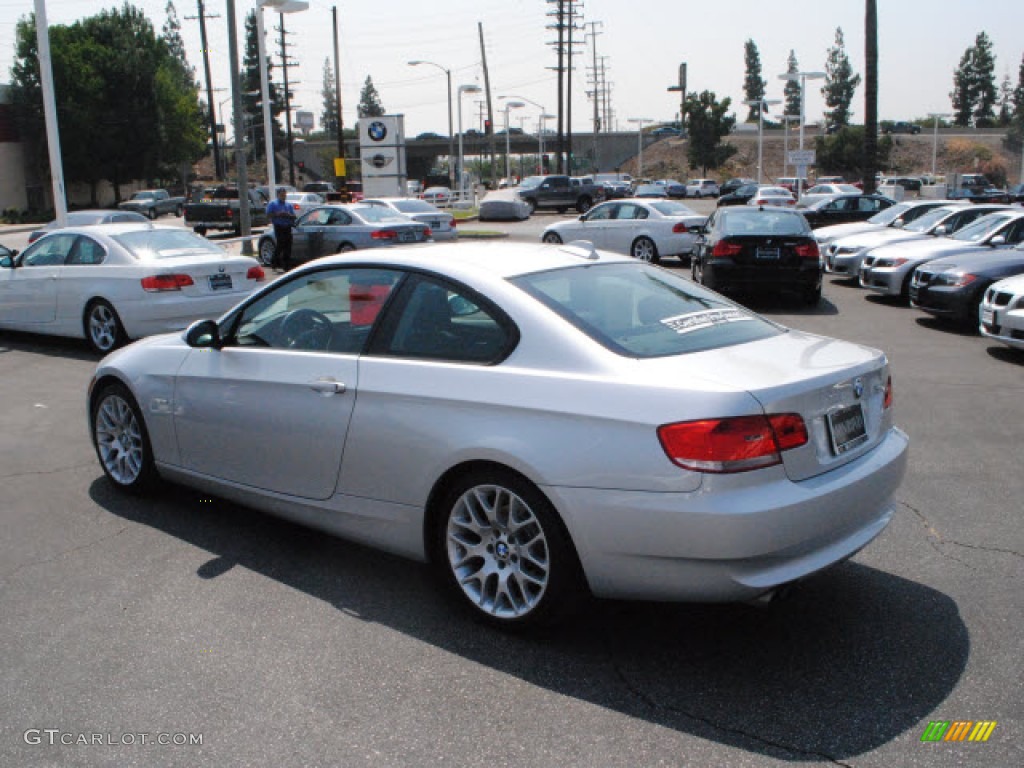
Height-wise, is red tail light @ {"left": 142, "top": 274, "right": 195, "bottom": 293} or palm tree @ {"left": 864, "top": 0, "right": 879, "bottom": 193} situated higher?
palm tree @ {"left": 864, "top": 0, "right": 879, "bottom": 193}

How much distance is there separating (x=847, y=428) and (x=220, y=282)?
8.90 metres

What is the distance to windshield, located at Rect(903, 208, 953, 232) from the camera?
1739cm

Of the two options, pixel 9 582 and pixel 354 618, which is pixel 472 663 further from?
pixel 9 582

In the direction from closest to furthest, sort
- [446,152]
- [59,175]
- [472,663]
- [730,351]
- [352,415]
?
[472,663], [730,351], [352,415], [59,175], [446,152]

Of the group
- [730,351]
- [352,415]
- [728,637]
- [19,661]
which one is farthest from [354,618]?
[730,351]

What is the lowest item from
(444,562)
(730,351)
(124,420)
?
(444,562)

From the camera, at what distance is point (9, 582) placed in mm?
4578

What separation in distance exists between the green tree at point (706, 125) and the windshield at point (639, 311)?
80.6 metres

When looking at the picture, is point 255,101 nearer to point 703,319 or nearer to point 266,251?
point 266,251

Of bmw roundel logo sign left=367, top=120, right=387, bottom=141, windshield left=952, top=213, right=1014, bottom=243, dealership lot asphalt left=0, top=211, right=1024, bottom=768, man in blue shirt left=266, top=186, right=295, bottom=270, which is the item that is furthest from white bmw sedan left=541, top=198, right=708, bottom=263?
bmw roundel logo sign left=367, top=120, right=387, bottom=141

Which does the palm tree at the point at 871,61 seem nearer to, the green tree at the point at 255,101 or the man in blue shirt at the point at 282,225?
the man in blue shirt at the point at 282,225

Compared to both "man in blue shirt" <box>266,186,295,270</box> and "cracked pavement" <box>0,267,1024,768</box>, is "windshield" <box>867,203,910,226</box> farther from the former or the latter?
"cracked pavement" <box>0,267,1024,768</box>

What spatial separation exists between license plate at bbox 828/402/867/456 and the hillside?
3857 inches

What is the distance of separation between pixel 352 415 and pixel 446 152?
130294 mm
